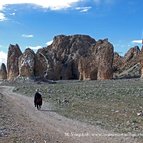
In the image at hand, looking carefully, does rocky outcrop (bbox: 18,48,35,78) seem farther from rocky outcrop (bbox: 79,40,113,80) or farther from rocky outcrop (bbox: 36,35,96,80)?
rocky outcrop (bbox: 79,40,113,80)

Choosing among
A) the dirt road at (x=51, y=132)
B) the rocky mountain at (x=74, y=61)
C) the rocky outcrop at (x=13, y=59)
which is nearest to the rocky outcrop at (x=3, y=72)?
the rocky mountain at (x=74, y=61)

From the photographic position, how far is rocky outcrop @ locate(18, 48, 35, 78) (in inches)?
4948

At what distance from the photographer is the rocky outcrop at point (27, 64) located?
412ft

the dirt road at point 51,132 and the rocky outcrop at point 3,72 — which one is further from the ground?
the rocky outcrop at point 3,72

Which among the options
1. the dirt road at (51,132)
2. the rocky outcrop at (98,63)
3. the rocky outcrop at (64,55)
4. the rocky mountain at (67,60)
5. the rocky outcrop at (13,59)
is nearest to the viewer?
the dirt road at (51,132)

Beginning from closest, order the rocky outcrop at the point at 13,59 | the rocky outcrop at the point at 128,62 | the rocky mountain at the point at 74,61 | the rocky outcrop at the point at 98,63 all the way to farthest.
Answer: the rocky outcrop at the point at 98,63 < the rocky mountain at the point at 74,61 < the rocky outcrop at the point at 128,62 < the rocky outcrop at the point at 13,59

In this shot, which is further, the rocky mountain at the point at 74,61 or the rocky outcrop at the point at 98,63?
the rocky mountain at the point at 74,61

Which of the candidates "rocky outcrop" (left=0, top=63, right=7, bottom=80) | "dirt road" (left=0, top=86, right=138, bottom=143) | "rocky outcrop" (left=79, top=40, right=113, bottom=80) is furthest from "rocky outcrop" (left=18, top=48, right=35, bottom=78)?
"dirt road" (left=0, top=86, right=138, bottom=143)

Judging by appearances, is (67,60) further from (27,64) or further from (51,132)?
(51,132)

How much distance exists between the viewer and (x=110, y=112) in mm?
25250

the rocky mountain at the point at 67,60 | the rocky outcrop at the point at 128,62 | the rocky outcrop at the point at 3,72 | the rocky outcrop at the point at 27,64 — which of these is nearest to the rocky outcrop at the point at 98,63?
the rocky mountain at the point at 67,60

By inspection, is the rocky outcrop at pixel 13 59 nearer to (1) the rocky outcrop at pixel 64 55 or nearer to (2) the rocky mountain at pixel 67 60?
(2) the rocky mountain at pixel 67 60

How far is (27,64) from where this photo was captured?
5002 inches

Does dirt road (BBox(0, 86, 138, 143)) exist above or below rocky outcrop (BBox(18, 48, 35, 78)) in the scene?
below
